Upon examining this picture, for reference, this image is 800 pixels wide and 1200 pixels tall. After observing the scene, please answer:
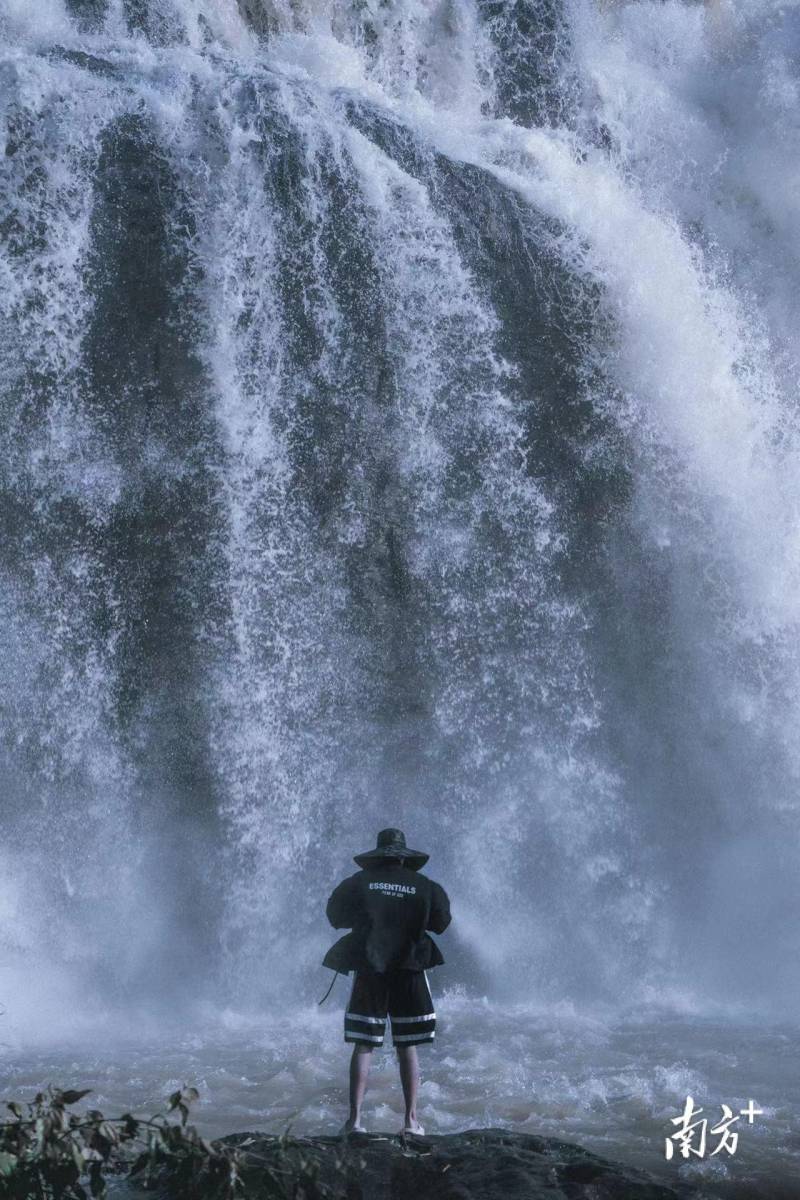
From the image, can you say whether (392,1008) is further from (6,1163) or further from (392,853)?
(6,1163)

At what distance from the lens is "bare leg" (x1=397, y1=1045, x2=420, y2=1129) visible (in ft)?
15.8

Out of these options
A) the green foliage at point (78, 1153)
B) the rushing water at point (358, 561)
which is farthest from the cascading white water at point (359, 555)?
the green foliage at point (78, 1153)

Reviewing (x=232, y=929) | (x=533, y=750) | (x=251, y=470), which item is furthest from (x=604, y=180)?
(x=232, y=929)

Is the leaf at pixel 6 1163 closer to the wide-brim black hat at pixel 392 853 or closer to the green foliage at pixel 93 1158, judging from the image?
the green foliage at pixel 93 1158

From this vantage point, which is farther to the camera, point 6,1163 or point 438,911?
point 438,911

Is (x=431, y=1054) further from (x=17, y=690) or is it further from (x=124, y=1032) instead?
(x=17, y=690)

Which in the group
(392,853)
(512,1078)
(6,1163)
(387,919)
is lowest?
(6,1163)

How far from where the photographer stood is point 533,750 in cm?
1062

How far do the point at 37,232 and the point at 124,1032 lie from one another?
23.9 ft

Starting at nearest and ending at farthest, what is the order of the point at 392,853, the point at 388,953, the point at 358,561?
the point at 388,953, the point at 392,853, the point at 358,561

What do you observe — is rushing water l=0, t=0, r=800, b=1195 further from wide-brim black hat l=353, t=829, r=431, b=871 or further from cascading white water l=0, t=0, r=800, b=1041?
wide-brim black hat l=353, t=829, r=431, b=871

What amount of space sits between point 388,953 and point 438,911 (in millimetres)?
302

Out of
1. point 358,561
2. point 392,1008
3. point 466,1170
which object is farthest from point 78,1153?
point 358,561

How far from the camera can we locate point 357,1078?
16.1 ft
